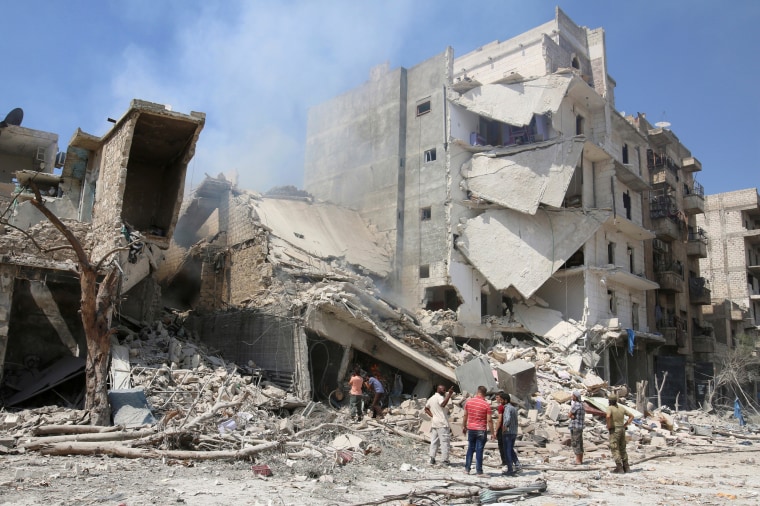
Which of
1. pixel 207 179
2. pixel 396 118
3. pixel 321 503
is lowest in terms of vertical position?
pixel 321 503

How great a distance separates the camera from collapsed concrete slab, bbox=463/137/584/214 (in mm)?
22594

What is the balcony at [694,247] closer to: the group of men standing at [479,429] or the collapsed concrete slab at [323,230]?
the collapsed concrete slab at [323,230]

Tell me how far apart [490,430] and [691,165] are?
103 feet

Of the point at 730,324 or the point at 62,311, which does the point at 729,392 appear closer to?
the point at 730,324

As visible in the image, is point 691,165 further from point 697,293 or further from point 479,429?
point 479,429

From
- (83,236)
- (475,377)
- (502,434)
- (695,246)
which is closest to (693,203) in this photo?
(695,246)

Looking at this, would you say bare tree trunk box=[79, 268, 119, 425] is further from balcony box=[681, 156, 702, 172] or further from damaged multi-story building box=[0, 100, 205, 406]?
balcony box=[681, 156, 702, 172]

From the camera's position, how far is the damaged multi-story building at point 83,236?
42.1 ft

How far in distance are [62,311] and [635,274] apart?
22977 millimetres

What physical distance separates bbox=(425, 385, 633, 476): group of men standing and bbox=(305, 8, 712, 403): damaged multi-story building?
11.7 m

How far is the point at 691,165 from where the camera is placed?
35.5 m

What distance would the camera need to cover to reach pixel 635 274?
27.3 metres

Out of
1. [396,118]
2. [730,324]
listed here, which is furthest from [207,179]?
[730,324]

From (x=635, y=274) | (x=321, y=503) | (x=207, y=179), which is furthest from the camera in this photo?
(x=635, y=274)
